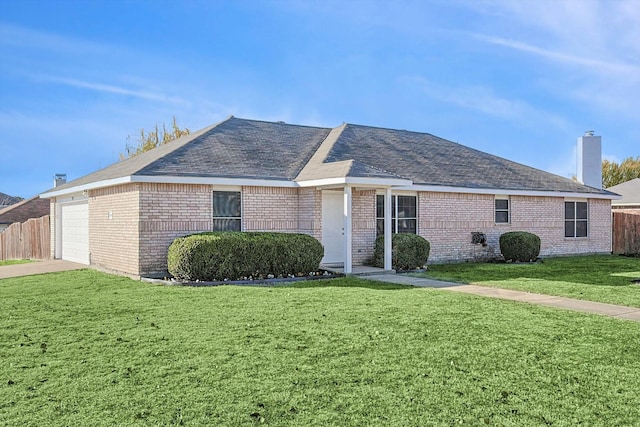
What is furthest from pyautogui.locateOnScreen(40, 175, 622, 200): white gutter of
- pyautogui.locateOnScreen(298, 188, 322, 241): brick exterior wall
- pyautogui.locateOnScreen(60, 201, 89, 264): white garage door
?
pyautogui.locateOnScreen(60, 201, 89, 264): white garage door

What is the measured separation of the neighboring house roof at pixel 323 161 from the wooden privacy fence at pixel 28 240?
3494mm

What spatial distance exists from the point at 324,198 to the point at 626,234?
16.1m

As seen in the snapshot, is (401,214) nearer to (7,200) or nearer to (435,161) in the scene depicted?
(435,161)

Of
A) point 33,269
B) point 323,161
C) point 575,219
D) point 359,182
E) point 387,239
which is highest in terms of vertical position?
point 323,161

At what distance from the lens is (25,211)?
117ft

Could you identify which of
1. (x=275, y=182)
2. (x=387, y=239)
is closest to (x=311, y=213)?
(x=275, y=182)

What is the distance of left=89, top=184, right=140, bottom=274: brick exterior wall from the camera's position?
565 inches

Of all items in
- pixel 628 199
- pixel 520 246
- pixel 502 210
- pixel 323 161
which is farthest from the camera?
pixel 628 199

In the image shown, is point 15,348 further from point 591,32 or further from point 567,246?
point 567,246

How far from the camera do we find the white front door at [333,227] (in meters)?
16.3

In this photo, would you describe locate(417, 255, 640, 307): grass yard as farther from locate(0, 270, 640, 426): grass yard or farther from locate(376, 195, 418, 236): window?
locate(0, 270, 640, 426): grass yard

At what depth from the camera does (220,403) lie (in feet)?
15.5

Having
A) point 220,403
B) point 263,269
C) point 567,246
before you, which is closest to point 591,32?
point 567,246

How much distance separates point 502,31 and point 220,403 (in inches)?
635
